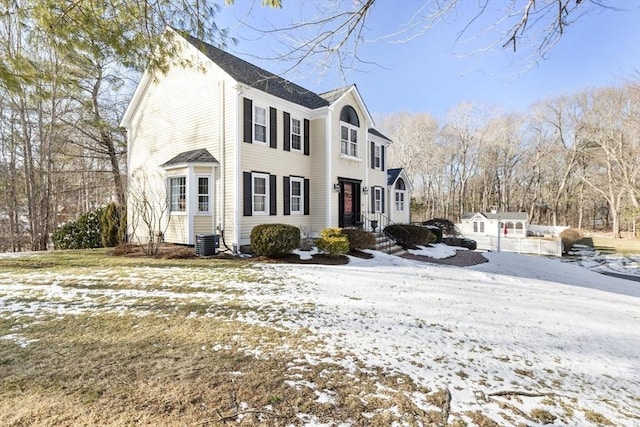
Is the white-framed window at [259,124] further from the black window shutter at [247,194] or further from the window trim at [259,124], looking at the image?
the black window shutter at [247,194]

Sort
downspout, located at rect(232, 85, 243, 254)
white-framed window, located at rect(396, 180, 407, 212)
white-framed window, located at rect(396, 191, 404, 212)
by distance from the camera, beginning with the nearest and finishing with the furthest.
A: downspout, located at rect(232, 85, 243, 254) < white-framed window, located at rect(396, 180, 407, 212) < white-framed window, located at rect(396, 191, 404, 212)

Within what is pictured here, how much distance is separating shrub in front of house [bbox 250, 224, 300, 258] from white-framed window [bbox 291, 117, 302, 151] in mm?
4389

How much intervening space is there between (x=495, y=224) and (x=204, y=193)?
31083 millimetres

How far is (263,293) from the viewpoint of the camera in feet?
20.1

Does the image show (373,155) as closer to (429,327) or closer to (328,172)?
(328,172)

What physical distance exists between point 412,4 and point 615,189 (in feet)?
146

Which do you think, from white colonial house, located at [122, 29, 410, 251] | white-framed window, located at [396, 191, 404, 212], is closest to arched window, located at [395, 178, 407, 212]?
white-framed window, located at [396, 191, 404, 212]

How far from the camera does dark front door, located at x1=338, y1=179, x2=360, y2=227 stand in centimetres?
1460

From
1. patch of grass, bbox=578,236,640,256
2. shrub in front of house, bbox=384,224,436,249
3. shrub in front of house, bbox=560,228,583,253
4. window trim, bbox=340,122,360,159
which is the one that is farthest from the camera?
shrub in front of house, bbox=560,228,583,253

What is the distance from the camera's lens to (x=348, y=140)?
14.9 metres

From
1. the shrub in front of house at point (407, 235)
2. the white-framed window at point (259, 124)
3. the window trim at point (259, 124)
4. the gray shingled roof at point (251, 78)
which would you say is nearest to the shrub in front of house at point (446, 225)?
the shrub in front of house at point (407, 235)

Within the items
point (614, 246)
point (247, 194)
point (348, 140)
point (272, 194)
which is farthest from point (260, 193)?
point (614, 246)

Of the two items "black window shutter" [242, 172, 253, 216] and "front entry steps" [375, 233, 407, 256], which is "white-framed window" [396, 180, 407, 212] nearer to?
"front entry steps" [375, 233, 407, 256]

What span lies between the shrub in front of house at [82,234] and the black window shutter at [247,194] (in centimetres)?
796
